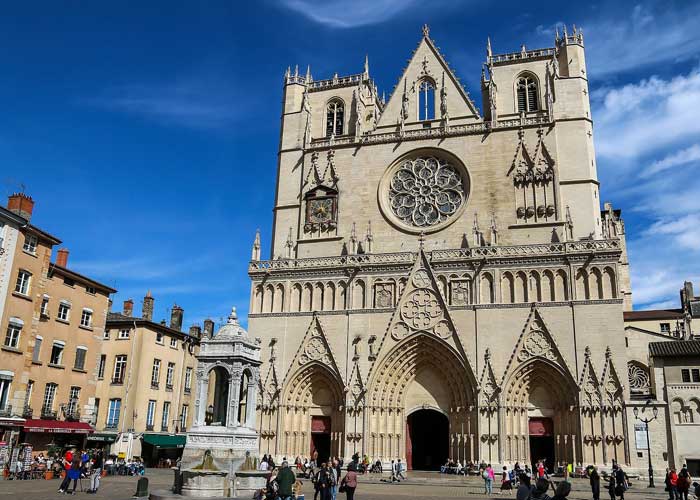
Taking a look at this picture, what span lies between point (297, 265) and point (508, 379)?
1330 centimetres

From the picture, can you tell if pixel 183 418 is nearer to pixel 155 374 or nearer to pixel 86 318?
pixel 155 374

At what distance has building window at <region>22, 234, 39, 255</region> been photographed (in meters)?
30.2

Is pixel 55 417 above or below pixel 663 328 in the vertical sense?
below

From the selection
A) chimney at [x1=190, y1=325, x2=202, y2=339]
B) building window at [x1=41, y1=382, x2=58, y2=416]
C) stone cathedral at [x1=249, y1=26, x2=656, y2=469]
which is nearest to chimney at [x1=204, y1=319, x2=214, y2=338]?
chimney at [x1=190, y1=325, x2=202, y2=339]

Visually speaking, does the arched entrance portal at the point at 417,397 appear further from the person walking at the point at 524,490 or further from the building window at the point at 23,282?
the person walking at the point at 524,490

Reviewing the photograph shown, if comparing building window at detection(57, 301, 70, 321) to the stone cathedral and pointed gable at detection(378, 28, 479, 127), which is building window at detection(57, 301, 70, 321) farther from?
pointed gable at detection(378, 28, 479, 127)

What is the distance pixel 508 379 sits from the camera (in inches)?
1240

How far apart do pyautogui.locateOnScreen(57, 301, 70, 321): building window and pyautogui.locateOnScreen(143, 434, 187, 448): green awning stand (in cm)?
868

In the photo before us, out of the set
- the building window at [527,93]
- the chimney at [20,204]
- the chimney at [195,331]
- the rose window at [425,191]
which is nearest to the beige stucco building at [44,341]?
the chimney at [20,204]

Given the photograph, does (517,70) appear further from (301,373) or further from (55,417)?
(55,417)

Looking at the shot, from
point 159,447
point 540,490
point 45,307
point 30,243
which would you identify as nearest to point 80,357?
point 45,307

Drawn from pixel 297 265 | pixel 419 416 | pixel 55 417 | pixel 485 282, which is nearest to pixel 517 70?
pixel 485 282

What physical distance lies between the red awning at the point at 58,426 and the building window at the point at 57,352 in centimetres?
294

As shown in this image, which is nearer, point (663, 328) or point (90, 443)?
point (90, 443)
